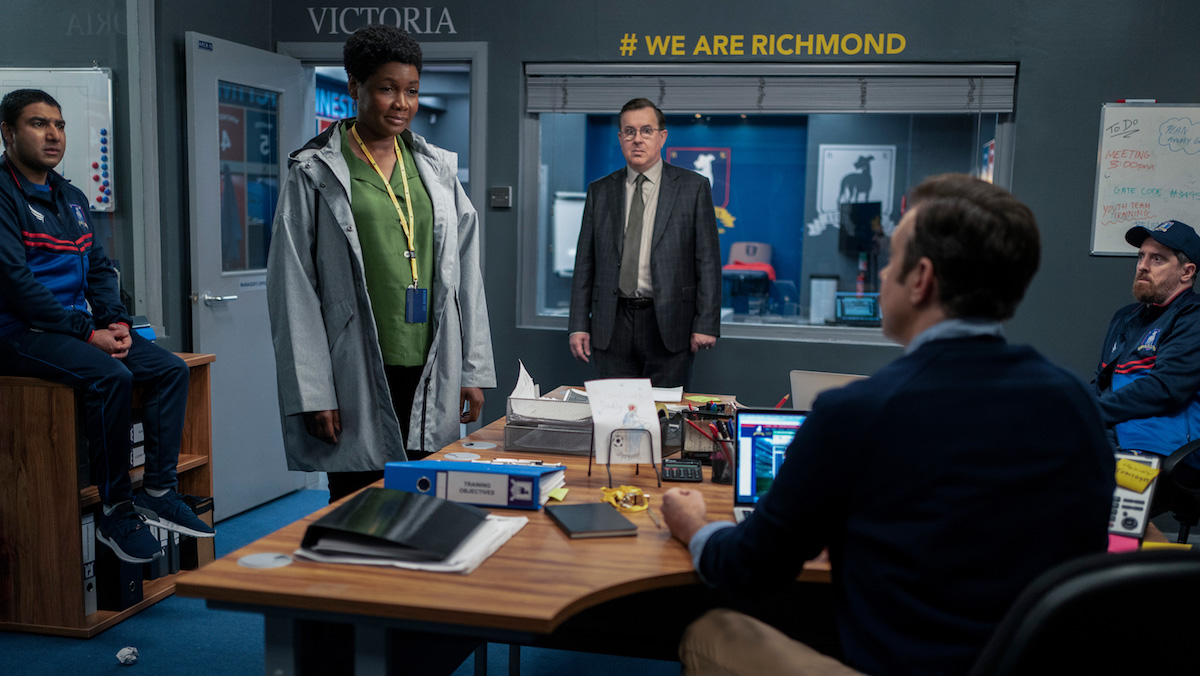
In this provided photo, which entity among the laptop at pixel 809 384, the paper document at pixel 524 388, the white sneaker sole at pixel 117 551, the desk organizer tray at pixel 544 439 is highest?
the laptop at pixel 809 384

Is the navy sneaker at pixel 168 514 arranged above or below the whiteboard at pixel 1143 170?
below

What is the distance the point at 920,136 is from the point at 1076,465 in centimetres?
381

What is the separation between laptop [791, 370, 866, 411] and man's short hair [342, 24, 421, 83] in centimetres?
126

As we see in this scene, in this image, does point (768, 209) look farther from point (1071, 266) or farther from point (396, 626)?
point (396, 626)

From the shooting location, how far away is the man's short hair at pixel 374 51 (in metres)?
2.26

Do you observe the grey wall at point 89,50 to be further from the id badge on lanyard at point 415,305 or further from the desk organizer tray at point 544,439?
the desk organizer tray at point 544,439

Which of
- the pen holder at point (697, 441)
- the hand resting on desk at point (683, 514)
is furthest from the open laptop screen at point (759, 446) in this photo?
the pen holder at point (697, 441)

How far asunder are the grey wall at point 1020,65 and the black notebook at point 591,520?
293 centimetres

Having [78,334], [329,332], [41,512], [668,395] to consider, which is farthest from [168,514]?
[668,395]

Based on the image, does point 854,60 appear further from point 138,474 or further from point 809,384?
point 138,474

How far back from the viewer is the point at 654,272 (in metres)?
3.83

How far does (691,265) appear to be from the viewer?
12.8 ft

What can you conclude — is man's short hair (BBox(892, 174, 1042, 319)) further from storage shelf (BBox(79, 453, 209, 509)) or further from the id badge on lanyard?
storage shelf (BBox(79, 453, 209, 509))

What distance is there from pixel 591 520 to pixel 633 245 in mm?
2289
